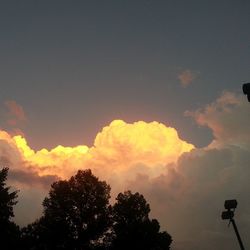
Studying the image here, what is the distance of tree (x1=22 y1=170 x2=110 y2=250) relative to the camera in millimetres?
41812

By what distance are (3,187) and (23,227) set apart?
8.14 m

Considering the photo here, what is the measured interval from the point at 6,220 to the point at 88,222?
947 centimetres

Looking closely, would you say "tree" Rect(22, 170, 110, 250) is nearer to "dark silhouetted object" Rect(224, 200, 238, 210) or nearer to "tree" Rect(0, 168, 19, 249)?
"tree" Rect(0, 168, 19, 249)

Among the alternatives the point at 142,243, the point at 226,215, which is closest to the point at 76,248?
the point at 142,243

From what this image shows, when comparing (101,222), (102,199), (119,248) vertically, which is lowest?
(119,248)

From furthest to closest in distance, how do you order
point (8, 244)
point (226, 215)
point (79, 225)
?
point (79, 225) → point (8, 244) → point (226, 215)

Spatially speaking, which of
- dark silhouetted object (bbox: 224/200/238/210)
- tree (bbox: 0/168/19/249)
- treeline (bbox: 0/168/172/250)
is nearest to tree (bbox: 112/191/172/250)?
treeline (bbox: 0/168/172/250)

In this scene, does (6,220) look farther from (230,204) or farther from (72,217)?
(230,204)

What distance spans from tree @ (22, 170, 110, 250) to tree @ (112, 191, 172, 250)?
197 cm

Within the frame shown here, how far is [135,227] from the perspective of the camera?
4494 centimetres

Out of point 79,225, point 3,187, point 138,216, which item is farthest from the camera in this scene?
point 138,216

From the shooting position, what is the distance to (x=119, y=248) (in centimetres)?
4316

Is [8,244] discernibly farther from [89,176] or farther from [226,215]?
[226,215]

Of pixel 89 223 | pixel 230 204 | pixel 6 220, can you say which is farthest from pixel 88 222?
pixel 230 204
